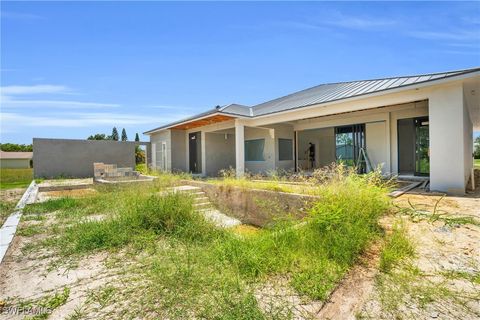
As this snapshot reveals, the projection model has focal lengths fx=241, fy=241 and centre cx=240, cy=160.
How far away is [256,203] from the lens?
6965 mm

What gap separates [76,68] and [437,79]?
481 inches

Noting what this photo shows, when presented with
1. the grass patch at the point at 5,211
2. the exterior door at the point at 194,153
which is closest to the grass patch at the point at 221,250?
the grass patch at the point at 5,211

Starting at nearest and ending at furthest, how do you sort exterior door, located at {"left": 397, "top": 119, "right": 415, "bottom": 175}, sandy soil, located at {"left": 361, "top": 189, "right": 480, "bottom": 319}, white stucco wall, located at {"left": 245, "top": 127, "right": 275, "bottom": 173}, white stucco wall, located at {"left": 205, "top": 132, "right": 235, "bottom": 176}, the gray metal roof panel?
1. sandy soil, located at {"left": 361, "top": 189, "right": 480, "bottom": 319}
2. the gray metal roof panel
3. exterior door, located at {"left": 397, "top": 119, "right": 415, "bottom": 175}
4. white stucco wall, located at {"left": 245, "top": 127, "right": 275, "bottom": 173}
5. white stucco wall, located at {"left": 205, "top": 132, "right": 235, "bottom": 176}

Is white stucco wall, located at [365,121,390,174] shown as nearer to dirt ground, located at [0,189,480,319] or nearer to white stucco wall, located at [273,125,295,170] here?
white stucco wall, located at [273,125,295,170]


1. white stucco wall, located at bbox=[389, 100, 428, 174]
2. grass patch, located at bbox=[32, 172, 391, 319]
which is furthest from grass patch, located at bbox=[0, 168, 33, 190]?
white stucco wall, located at bbox=[389, 100, 428, 174]

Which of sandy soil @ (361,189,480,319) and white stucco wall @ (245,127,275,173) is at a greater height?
white stucco wall @ (245,127,275,173)

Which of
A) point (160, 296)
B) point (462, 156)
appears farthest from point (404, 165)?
point (160, 296)

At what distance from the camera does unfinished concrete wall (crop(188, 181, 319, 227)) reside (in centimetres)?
585

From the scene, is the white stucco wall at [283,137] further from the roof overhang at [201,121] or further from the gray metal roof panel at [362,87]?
the roof overhang at [201,121]

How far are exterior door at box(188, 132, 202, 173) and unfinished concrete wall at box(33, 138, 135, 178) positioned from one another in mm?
4749

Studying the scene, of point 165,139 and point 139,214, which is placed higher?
point 165,139

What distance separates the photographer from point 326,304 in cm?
222

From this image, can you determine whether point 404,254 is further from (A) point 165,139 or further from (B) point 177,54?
(A) point 165,139

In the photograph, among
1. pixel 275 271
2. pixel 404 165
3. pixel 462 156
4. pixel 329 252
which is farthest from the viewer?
pixel 404 165
